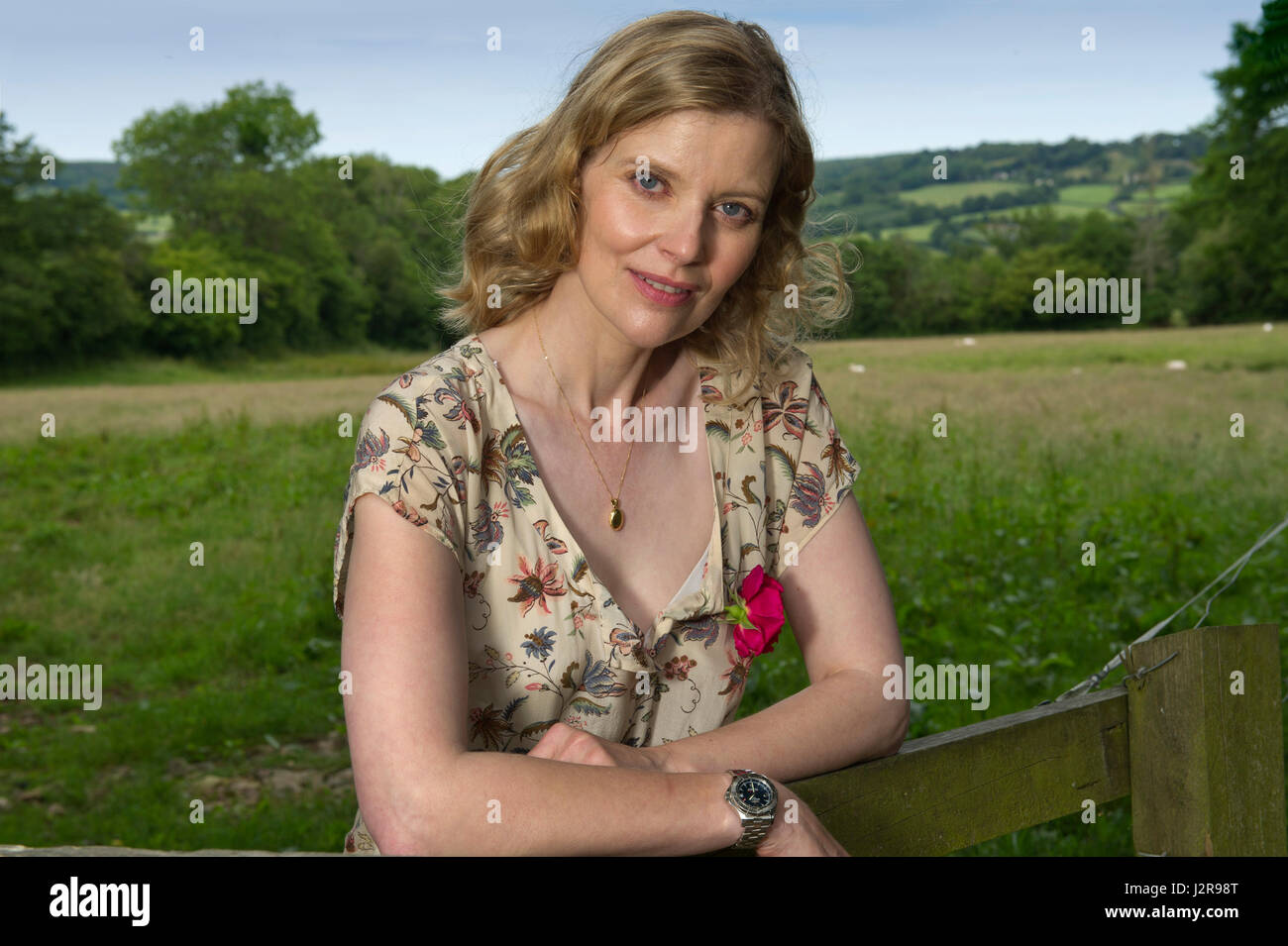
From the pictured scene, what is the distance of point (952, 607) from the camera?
585cm

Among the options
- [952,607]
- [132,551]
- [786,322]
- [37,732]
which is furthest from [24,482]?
[786,322]

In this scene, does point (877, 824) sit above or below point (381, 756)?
below

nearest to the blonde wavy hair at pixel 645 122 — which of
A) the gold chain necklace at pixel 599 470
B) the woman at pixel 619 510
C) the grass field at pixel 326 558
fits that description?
the woman at pixel 619 510

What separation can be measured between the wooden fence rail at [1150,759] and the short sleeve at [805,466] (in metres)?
0.46

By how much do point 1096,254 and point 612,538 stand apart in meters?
16.9

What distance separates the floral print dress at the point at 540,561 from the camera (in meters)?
1.61

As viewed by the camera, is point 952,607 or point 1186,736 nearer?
point 1186,736

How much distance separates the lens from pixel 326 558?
8.27 metres

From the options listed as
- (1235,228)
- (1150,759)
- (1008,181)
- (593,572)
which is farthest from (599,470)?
(1008,181)

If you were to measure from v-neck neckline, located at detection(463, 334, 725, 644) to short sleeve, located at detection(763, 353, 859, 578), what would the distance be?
12 centimetres

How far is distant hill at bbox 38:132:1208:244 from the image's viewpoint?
16031 millimetres

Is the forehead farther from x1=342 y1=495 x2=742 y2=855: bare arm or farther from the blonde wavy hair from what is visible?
x1=342 y1=495 x2=742 y2=855: bare arm

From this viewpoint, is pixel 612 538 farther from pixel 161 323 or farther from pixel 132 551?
pixel 161 323

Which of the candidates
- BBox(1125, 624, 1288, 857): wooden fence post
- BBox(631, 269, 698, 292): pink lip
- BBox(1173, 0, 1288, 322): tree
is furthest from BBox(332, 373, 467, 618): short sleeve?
BBox(1173, 0, 1288, 322): tree
